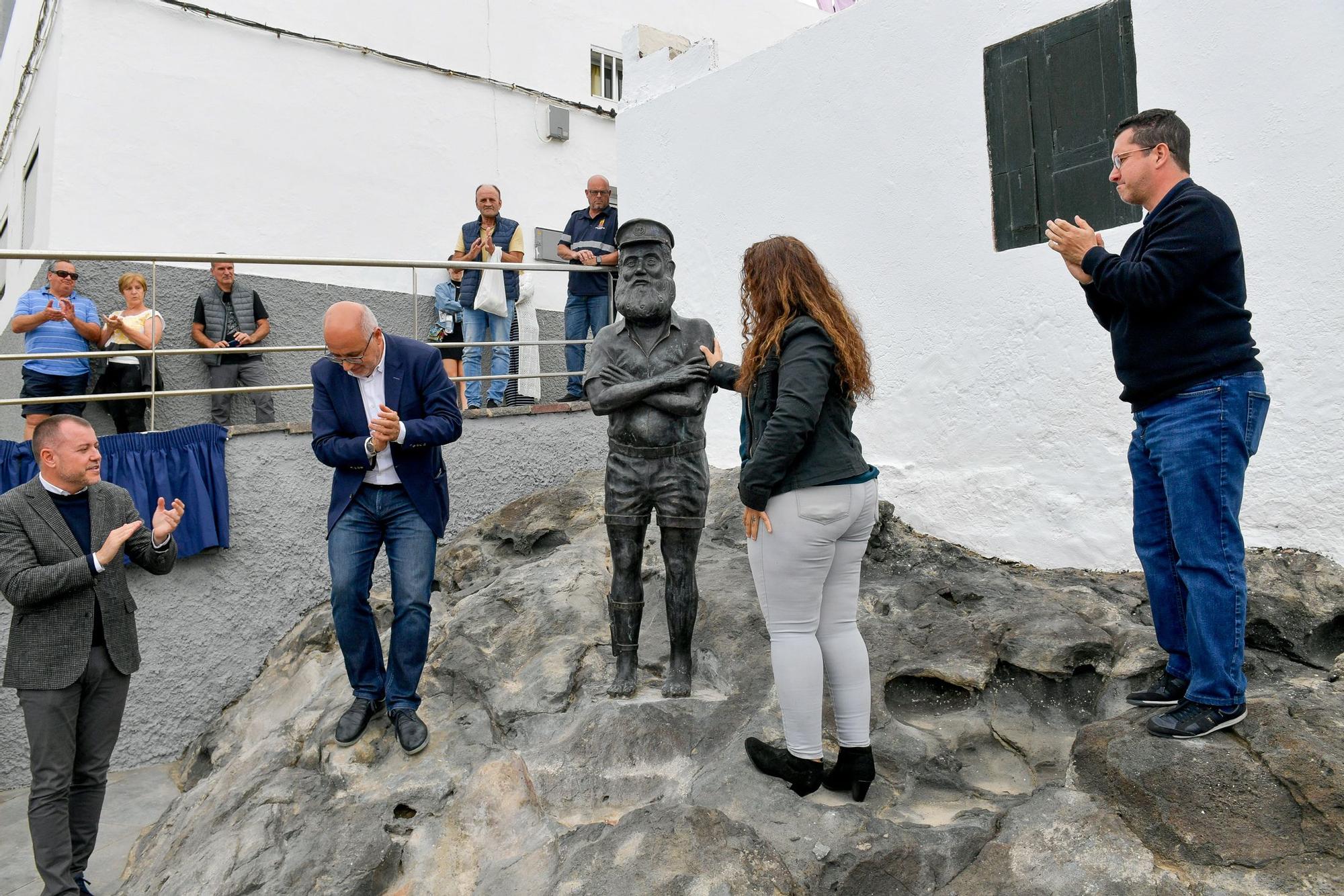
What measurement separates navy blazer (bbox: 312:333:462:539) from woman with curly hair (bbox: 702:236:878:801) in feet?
4.86

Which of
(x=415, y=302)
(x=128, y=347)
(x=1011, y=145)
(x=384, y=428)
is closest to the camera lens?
(x=384, y=428)

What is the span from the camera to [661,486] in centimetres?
413

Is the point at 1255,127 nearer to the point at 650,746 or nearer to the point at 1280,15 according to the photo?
the point at 1280,15

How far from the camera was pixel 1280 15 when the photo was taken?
4477 mm

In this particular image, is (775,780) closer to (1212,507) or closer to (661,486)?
(661,486)

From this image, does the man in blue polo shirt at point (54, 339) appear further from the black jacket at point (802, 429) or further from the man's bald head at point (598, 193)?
the black jacket at point (802, 429)

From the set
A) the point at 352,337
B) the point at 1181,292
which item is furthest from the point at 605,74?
the point at 1181,292

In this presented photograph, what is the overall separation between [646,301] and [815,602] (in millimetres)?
1686

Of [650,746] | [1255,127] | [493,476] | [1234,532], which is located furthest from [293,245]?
[1234,532]

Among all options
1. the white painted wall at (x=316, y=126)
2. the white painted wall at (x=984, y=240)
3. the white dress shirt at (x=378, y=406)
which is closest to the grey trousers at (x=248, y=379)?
the white painted wall at (x=316, y=126)

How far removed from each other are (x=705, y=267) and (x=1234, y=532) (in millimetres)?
4928

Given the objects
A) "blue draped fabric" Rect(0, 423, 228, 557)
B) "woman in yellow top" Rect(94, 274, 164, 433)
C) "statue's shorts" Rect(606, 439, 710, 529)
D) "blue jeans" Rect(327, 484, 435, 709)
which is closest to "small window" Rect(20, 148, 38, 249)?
"woman in yellow top" Rect(94, 274, 164, 433)

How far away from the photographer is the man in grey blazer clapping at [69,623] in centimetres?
387

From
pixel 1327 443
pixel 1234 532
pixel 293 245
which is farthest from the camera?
pixel 293 245
